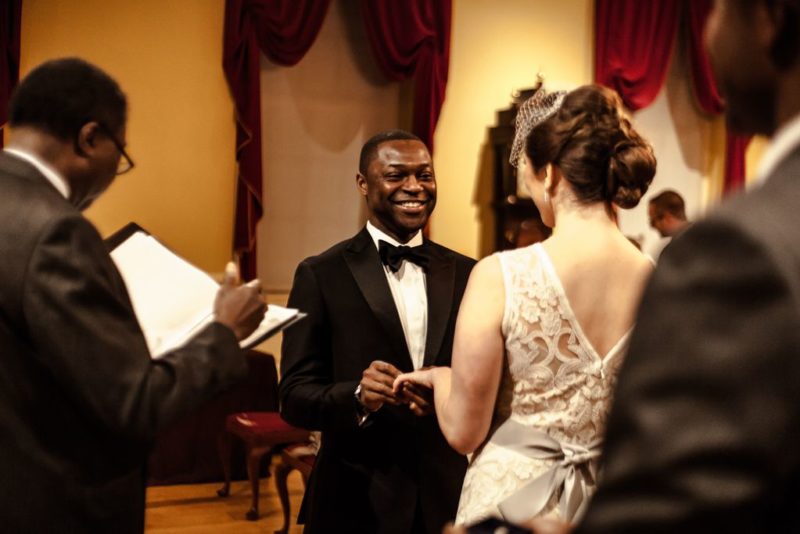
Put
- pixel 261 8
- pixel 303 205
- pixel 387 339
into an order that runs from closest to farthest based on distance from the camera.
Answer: pixel 387 339 < pixel 261 8 < pixel 303 205

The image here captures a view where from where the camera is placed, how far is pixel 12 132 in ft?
5.10

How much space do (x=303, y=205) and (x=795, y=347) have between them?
6.15 metres

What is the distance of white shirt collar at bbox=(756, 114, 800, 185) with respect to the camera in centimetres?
70

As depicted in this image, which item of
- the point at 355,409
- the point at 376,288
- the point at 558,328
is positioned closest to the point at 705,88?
the point at 376,288

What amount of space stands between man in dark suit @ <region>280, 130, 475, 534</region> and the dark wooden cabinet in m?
4.19

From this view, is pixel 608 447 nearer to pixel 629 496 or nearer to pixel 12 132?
pixel 629 496

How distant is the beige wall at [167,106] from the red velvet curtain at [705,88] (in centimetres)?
442

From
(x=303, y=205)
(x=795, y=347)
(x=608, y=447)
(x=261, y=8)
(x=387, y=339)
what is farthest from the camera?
(x=303, y=205)

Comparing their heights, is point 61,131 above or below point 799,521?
above

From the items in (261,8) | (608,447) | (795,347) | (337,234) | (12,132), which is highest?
(261,8)

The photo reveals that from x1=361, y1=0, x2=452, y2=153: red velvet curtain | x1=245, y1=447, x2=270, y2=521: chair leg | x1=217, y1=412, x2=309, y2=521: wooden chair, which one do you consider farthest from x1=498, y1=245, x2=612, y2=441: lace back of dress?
x1=361, y1=0, x2=452, y2=153: red velvet curtain

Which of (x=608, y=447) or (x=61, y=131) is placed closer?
(x=608, y=447)

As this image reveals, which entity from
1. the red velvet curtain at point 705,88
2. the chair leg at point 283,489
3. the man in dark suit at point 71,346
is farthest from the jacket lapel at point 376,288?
the red velvet curtain at point 705,88

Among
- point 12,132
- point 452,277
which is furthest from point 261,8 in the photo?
point 12,132
